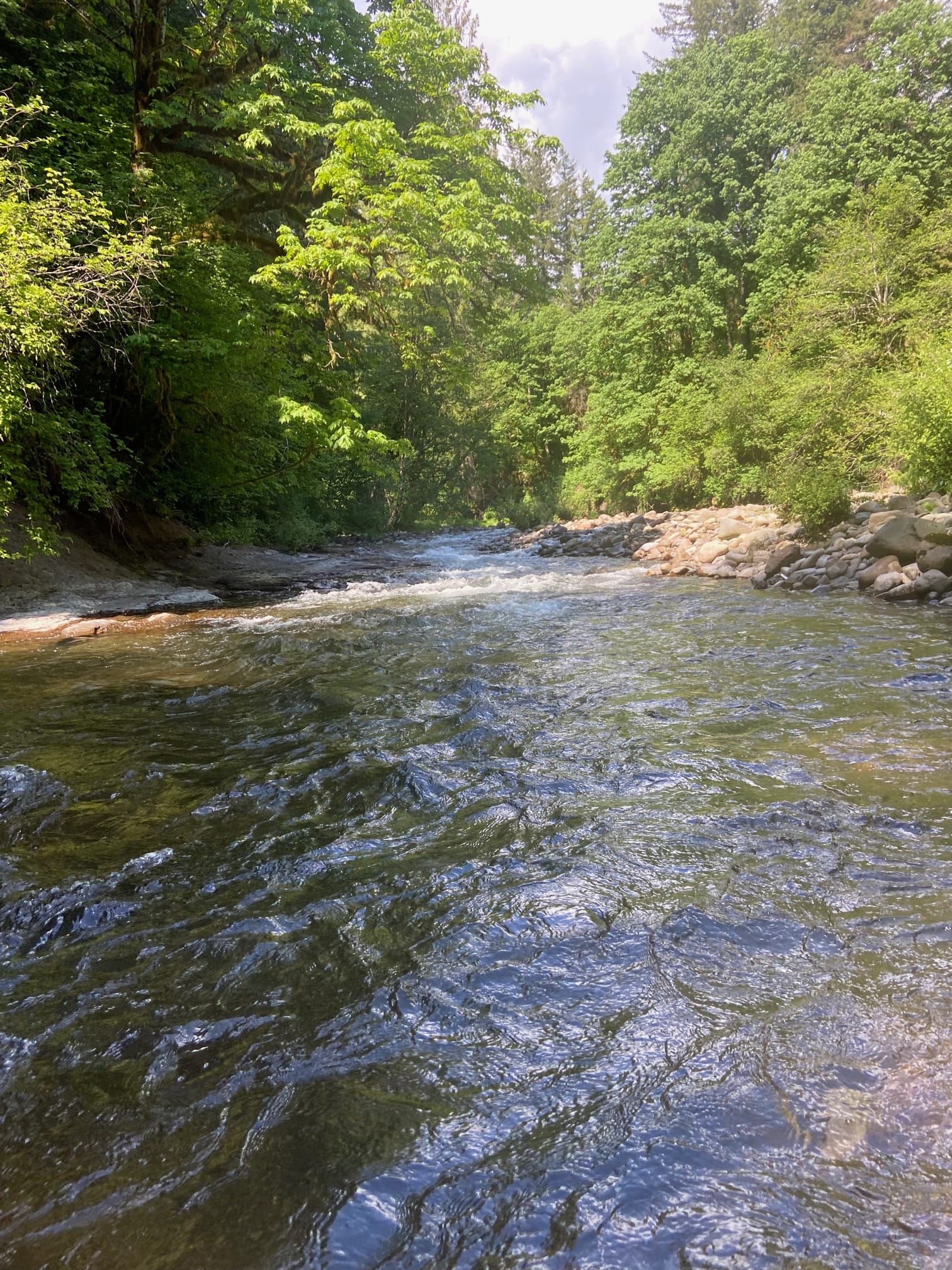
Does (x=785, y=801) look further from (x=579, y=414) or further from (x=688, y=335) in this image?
(x=579, y=414)

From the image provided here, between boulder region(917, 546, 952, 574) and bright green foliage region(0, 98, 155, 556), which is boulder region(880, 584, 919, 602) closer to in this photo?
boulder region(917, 546, 952, 574)

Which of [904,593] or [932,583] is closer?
[932,583]

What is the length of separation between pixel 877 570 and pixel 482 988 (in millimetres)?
9377

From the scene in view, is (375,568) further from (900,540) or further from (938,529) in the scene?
(938,529)

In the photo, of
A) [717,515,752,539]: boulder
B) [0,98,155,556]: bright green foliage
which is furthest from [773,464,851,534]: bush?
[0,98,155,556]: bright green foliage

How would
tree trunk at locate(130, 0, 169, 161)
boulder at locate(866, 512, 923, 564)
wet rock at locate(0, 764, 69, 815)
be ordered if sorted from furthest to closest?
tree trunk at locate(130, 0, 169, 161)
boulder at locate(866, 512, 923, 564)
wet rock at locate(0, 764, 69, 815)

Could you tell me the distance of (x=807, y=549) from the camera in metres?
11.8

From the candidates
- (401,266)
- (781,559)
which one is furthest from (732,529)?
(401,266)

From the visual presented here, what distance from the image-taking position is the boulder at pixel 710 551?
1366 centimetres

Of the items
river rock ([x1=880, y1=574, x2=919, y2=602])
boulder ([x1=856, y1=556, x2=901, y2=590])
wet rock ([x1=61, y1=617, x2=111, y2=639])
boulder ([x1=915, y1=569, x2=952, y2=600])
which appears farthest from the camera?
boulder ([x1=856, y1=556, x2=901, y2=590])

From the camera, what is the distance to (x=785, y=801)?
11.4 ft

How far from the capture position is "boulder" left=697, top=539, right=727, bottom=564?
44.8 feet

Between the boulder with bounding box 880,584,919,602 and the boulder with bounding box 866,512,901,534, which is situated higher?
the boulder with bounding box 866,512,901,534

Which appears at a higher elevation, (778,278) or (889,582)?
(778,278)
